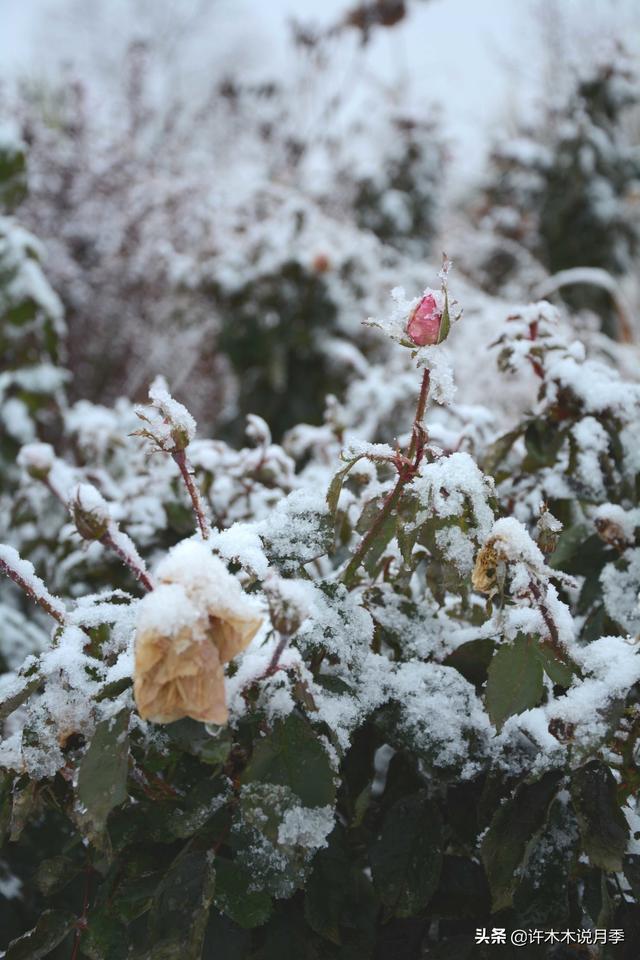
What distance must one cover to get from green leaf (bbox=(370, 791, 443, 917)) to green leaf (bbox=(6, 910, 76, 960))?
252 mm

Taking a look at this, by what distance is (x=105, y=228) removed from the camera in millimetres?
Answer: 3436

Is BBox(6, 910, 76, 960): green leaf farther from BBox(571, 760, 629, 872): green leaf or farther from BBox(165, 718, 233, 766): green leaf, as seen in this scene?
BBox(571, 760, 629, 872): green leaf

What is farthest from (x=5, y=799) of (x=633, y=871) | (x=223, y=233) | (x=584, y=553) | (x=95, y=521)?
(x=223, y=233)

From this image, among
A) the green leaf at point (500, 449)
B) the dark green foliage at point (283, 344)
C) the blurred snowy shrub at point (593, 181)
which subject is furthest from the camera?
the blurred snowy shrub at point (593, 181)

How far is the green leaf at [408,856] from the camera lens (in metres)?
0.58

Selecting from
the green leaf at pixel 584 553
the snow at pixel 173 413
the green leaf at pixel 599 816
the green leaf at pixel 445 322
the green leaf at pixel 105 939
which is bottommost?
the green leaf at pixel 105 939

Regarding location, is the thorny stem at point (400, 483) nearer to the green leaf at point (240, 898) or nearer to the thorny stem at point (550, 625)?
the thorny stem at point (550, 625)

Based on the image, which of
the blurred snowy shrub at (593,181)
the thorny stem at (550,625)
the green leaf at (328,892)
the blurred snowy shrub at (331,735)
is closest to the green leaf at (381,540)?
the blurred snowy shrub at (331,735)

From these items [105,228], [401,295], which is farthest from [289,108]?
[401,295]

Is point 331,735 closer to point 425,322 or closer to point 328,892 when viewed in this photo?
point 328,892

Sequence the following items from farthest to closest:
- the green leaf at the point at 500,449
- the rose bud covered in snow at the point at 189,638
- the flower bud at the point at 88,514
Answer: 1. the green leaf at the point at 500,449
2. the flower bud at the point at 88,514
3. the rose bud covered in snow at the point at 189,638

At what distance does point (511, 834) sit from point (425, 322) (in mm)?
388

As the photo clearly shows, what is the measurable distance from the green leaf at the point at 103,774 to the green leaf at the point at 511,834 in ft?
0.91

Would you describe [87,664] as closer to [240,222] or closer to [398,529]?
[398,529]
